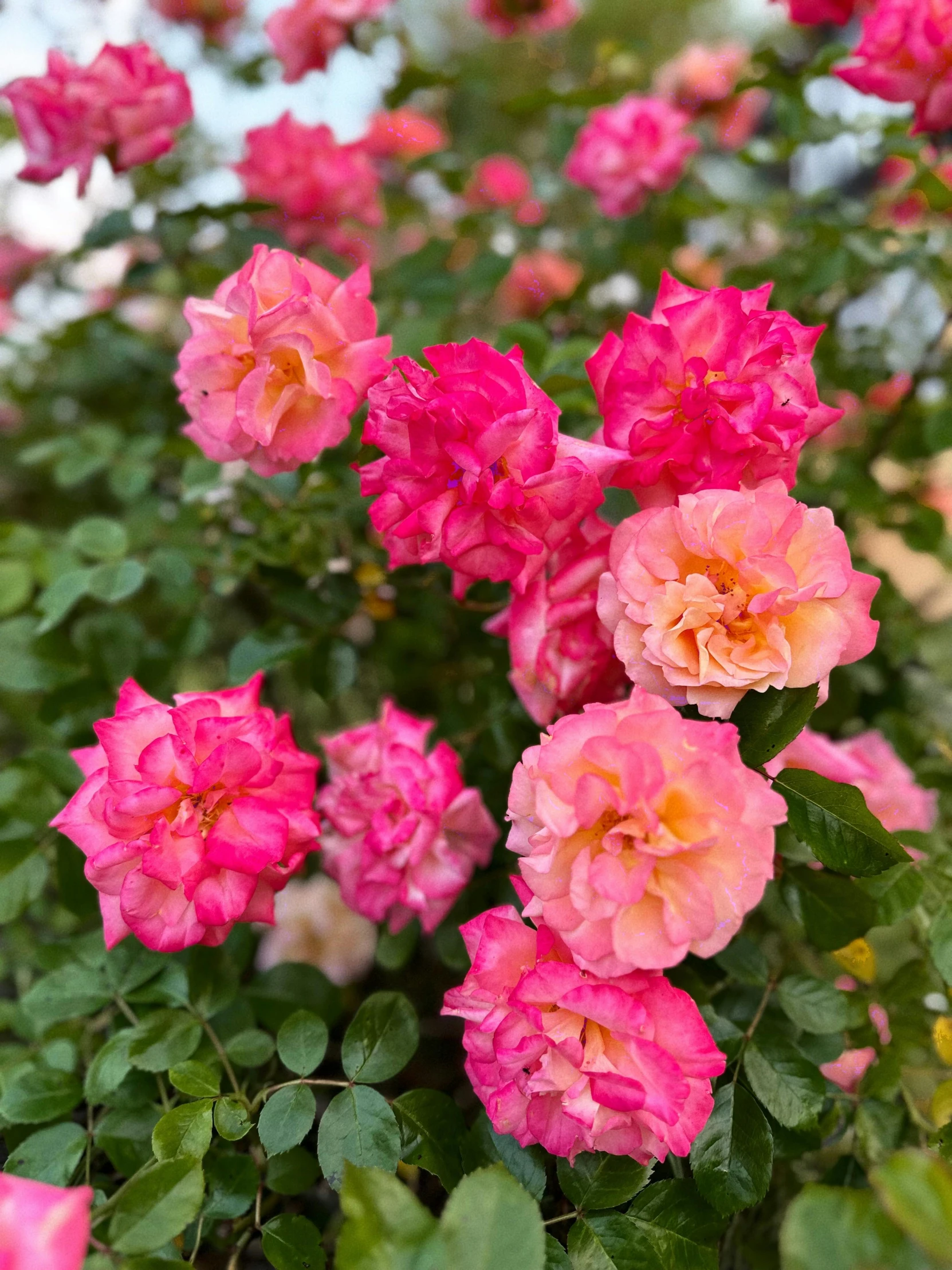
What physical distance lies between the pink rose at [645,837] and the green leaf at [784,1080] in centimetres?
15

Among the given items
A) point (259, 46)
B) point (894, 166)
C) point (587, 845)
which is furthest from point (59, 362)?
point (894, 166)

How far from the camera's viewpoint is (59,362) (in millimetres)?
1180

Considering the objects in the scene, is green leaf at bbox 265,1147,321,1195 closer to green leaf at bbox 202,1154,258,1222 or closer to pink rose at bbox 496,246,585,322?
green leaf at bbox 202,1154,258,1222

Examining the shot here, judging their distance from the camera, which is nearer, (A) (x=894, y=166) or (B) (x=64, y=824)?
(B) (x=64, y=824)

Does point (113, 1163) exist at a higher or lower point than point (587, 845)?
lower

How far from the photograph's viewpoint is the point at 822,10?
775 mm

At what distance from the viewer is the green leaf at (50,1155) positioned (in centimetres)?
49

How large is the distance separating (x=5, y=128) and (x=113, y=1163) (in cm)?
123

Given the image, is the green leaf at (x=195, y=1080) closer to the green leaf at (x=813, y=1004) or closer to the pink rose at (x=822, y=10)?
the green leaf at (x=813, y=1004)

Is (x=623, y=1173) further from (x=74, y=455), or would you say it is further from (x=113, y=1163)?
(x=74, y=455)

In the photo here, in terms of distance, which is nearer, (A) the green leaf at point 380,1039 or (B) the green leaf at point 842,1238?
(B) the green leaf at point 842,1238

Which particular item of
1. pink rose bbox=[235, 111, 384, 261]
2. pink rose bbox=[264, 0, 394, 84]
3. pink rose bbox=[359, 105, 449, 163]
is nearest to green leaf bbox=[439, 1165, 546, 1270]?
pink rose bbox=[235, 111, 384, 261]

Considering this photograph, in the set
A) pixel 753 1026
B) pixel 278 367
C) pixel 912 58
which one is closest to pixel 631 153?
pixel 912 58

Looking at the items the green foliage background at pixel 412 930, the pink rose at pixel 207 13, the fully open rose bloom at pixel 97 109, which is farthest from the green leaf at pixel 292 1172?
the pink rose at pixel 207 13
